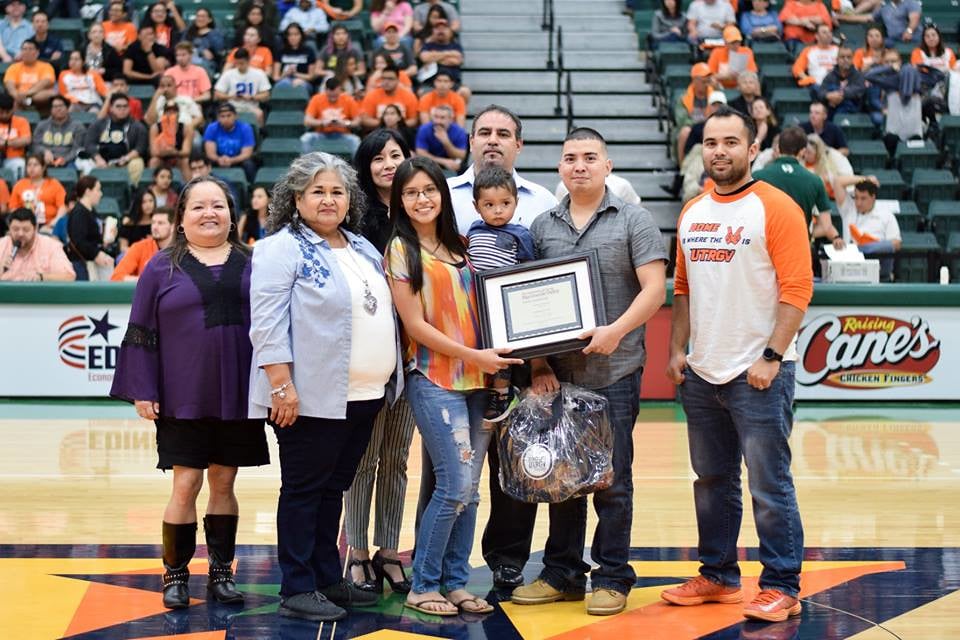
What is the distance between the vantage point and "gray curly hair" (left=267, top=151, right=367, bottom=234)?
4.91m

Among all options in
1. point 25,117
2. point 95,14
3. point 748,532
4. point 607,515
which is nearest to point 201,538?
point 607,515

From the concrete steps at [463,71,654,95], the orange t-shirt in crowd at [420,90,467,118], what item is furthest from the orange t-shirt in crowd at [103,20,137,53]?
the concrete steps at [463,71,654,95]

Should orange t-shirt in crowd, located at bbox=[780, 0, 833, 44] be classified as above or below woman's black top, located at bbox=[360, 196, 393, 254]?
above

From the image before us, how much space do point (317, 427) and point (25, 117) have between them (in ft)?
34.5

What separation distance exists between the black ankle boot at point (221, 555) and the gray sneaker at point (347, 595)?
1.18 feet

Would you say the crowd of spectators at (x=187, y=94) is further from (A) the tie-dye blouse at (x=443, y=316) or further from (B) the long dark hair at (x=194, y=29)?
(A) the tie-dye blouse at (x=443, y=316)

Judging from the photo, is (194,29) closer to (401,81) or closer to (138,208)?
(401,81)

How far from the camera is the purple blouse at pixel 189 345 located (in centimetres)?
488

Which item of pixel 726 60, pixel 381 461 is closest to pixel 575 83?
pixel 726 60

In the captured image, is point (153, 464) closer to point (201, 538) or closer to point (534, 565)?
point (201, 538)

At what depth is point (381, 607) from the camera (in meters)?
5.06

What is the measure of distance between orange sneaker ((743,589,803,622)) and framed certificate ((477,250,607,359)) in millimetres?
1150

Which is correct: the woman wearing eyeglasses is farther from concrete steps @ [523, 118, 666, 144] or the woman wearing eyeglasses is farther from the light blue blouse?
concrete steps @ [523, 118, 666, 144]

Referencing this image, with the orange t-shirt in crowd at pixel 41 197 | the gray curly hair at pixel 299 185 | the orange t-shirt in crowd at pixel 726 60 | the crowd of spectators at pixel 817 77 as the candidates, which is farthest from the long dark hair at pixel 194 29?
the gray curly hair at pixel 299 185
